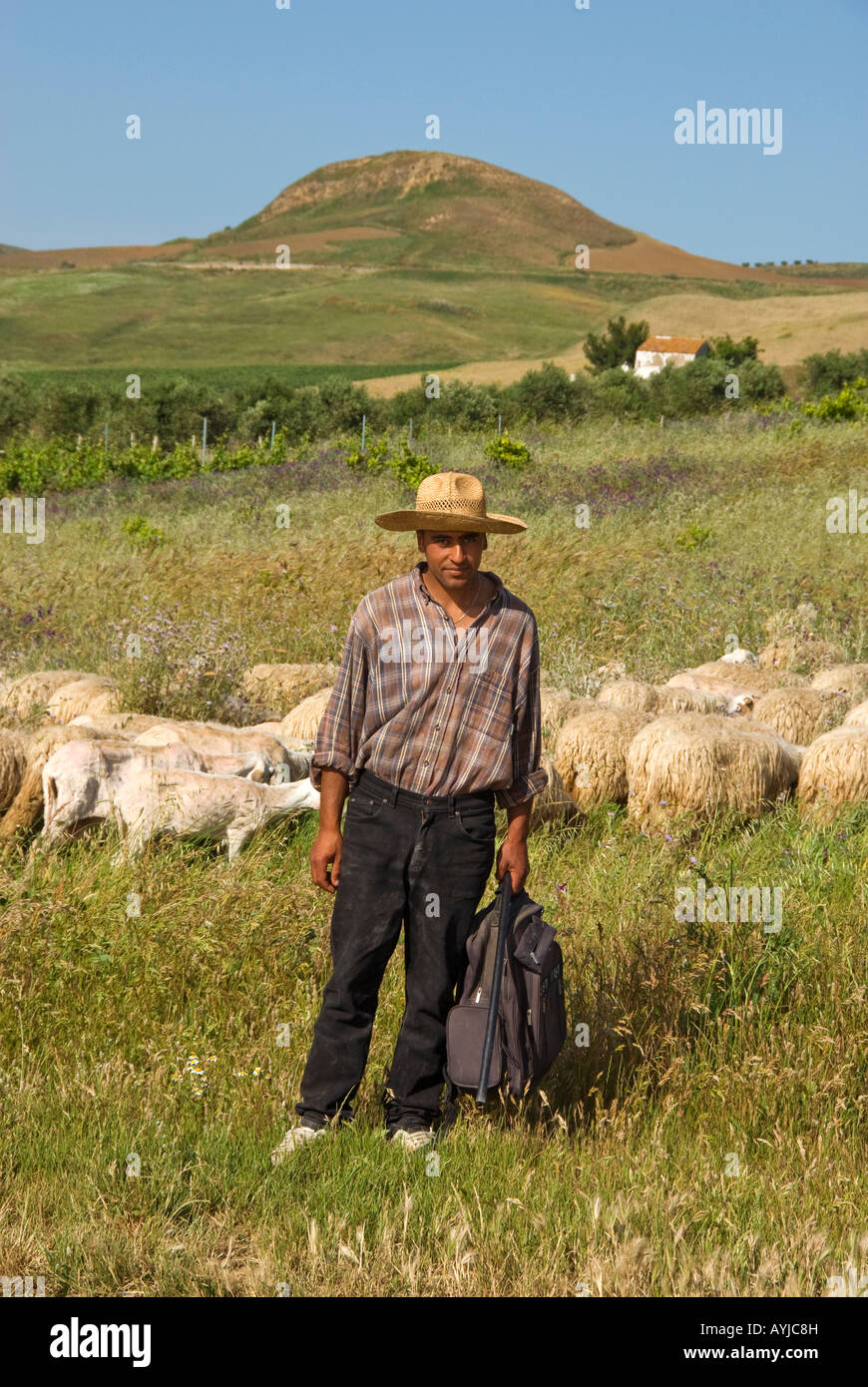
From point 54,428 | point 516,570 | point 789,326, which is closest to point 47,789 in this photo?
point 516,570

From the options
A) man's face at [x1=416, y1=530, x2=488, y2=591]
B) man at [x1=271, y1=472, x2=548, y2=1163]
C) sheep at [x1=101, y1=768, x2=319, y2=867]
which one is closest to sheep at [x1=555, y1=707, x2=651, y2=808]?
sheep at [x1=101, y1=768, x2=319, y2=867]

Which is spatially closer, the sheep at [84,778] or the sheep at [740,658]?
the sheep at [84,778]

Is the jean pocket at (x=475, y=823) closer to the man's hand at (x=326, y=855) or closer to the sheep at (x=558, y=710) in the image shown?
the man's hand at (x=326, y=855)

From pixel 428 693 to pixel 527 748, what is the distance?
410 mm

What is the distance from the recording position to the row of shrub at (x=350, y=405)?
131 ft

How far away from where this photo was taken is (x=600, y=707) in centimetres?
771

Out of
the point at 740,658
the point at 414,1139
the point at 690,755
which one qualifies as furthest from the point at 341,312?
the point at 414,1139

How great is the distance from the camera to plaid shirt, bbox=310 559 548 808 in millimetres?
3854

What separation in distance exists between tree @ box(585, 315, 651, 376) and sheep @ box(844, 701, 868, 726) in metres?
63.7

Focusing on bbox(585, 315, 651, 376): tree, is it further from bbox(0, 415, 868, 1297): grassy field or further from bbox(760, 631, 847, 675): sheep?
bbox(0, 415, 868, 1297): grassy field

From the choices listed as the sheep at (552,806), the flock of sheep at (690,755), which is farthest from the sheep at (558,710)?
the sheep at (552,806)

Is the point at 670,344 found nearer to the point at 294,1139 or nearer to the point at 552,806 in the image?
the point at 552,806

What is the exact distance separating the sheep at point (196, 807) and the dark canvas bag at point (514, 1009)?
2.38 m
